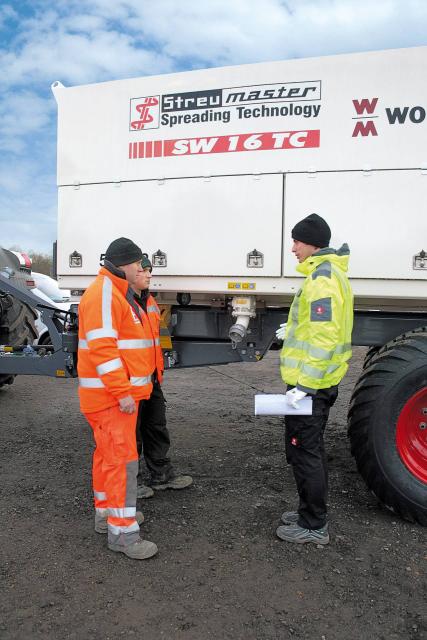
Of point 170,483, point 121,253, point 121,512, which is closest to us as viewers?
point 121,512

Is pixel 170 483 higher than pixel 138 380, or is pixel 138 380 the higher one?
pixel 138 380

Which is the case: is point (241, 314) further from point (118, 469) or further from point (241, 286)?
point (118, 469)

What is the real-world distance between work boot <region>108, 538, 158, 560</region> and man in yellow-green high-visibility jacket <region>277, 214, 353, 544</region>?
781 mm

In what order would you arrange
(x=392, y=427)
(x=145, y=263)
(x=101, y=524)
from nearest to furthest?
1. (x=101, y=524)
2. (x=392, y=427)
3. (x=145, y=263)

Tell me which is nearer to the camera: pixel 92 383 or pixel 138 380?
pixel 92 383

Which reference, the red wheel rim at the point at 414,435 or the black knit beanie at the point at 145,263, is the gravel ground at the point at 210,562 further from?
the black knit beanie at the point at 145,263

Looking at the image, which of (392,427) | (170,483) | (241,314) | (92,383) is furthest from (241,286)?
(170,483)

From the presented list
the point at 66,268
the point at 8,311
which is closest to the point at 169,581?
the point at 66,268

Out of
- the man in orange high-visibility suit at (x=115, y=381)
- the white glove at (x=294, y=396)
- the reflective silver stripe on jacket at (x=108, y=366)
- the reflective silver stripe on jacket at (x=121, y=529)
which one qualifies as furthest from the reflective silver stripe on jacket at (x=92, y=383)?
the white glove at (x=294, y=396)

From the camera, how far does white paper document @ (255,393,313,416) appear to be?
3.10 m

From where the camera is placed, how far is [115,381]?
9.85ft

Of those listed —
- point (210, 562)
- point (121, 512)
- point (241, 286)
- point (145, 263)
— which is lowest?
point (210, 562)

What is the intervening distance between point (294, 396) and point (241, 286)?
1.01 metres

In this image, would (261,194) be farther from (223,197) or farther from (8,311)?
(8,311)
